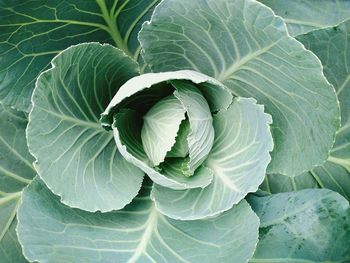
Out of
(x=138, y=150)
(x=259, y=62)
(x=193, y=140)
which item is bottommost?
(x=138, y=150)

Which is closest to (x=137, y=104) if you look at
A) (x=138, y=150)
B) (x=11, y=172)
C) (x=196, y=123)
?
(x=138, y=150)

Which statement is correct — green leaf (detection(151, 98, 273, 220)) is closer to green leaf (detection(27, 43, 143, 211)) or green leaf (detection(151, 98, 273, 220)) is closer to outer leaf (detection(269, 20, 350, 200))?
green leaf (detection(27, 43, 143, 211))

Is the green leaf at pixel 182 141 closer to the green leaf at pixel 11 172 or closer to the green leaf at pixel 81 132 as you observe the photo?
the green leaf at pixel 81 132

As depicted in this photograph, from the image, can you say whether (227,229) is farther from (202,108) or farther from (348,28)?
(348,28)

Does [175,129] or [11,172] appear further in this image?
[11,172]

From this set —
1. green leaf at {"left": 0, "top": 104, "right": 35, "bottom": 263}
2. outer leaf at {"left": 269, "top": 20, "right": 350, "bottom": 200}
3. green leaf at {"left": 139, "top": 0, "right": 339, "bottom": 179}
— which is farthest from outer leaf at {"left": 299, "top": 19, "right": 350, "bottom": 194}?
green leaf at {"left": 0, "top": 104, "right": 35, "bottom": 263}

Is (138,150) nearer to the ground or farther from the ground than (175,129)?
nearer to the ground

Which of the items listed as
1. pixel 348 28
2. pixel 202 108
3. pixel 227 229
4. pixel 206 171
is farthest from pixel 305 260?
pixel 348 28

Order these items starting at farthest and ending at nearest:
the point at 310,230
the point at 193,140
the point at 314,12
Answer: the point at 314,12
the point at 310,230
the point at 193,140

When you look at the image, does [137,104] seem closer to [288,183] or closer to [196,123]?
[196,123]
